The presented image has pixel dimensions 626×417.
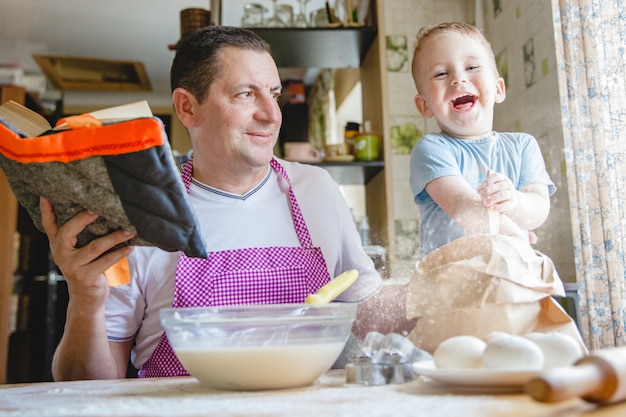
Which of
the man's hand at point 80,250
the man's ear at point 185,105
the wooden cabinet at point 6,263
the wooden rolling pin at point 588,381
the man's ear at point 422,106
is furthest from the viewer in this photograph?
the wooden cabinet at point 6,263

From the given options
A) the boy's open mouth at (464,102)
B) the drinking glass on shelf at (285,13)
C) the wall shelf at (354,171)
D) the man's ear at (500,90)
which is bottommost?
the boy's open mouth at (464,102)

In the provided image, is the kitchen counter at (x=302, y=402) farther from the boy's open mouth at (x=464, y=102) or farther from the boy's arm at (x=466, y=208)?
the boy's open mouth at (x=464, y=102)

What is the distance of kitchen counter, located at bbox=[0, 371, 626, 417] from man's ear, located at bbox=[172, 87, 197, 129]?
28.4 inches

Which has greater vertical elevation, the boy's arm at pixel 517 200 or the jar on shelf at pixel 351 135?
the jar on shelf at pixel 351 135

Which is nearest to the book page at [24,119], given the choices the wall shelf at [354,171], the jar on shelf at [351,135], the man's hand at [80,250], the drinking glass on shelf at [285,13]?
the man's hand at [80,250]

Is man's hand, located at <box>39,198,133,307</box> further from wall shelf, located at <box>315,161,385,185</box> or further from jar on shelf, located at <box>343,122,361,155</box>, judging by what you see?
jar on shelf, located at <box>343,122,361,155</box>

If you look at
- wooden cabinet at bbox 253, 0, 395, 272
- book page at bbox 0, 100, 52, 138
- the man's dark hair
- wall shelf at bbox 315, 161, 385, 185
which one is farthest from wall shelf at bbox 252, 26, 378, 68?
book page at bbox 0, 100, 52, 138

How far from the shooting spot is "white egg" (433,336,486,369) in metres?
0.63

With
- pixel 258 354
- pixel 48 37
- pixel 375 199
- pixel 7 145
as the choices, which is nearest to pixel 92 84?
pixel 48 37

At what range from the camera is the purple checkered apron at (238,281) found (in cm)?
113

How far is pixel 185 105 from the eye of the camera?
134 centimetres

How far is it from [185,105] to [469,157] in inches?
27.1

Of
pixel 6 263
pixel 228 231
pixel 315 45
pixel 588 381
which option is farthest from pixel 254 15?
pixel 588 381

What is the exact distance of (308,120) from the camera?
11.4 ft
